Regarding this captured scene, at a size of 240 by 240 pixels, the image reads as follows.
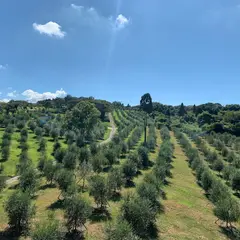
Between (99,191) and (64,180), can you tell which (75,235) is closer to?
(99,191)

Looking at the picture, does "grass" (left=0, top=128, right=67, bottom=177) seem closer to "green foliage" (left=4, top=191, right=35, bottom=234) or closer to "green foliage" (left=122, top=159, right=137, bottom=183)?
"green foliage" (left=122, top=159, right=137, bottom=183)

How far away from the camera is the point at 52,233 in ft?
79.3

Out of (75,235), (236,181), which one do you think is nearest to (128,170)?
(75,235)

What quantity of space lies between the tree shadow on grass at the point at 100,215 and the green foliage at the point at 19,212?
9440 millimetres

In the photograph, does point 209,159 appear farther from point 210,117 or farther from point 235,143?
point 210,117

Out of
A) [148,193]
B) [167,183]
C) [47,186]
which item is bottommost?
[47,186]

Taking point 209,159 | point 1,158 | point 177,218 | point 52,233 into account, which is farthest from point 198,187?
point 1,158

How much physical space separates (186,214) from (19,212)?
1097 inches

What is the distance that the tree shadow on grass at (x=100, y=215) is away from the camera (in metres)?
34.7

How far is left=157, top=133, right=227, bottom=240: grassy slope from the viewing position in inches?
1361

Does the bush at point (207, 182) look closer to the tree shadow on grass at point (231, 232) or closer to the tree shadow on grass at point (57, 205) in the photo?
the tree shadow on grass at point (231, 232)

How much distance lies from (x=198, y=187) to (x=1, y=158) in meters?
58.5

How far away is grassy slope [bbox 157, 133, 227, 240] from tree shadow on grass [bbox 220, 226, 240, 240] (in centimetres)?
96

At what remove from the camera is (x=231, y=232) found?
121 ft
